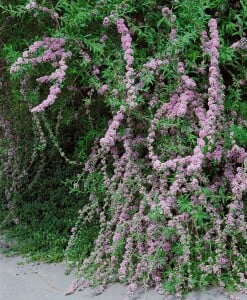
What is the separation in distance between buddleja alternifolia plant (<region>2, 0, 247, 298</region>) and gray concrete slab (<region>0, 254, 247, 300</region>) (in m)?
0.07

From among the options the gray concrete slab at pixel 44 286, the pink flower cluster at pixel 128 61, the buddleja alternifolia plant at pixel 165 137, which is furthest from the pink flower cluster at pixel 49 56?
the gray concrete slab at pixel 44 286

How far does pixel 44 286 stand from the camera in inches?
160

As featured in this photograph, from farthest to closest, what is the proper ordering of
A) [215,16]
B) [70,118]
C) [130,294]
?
[70,118], [215,16], [130,294]

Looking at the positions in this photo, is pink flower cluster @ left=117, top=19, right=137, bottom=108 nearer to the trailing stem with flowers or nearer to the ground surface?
the trailing stem with flowers

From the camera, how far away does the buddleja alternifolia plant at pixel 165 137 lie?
3682 mm

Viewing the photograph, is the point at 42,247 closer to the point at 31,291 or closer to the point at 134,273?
the point at 31,291

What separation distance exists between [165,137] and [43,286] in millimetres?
1301

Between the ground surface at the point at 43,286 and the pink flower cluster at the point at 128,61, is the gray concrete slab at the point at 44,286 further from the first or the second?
the pink flower cluster at the point at 128,61

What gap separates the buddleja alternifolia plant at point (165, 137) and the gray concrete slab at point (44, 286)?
0.07 meters

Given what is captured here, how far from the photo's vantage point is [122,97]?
3828 millimetres

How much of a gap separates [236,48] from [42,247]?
2.15 metres

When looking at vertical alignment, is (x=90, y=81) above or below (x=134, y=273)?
above

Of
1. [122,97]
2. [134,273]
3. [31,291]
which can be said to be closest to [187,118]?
[122,97]

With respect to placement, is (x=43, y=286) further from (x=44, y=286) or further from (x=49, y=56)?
(x=49, y=56)
